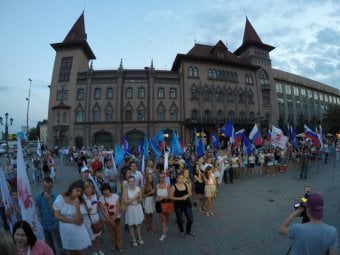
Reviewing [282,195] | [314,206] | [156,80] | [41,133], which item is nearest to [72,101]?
[156,80]

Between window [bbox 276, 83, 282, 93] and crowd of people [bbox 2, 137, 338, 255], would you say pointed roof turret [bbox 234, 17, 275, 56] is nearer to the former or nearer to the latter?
window [bbox 276, 83, 282, 93]

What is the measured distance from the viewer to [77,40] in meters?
45.6

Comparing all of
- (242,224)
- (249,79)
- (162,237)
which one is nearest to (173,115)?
(249,79)

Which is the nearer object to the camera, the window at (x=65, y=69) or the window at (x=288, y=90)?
the window at (x=65, y=69)

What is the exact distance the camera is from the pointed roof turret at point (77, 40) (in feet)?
149

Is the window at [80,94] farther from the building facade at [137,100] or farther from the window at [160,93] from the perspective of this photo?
the window at [160,93]

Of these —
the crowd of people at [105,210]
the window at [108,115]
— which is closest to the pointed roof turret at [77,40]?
the window at [108,115]

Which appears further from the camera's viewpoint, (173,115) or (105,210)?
(173,115)

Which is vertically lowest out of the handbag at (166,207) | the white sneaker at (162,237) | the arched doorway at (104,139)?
the white sneaker at (162,237)

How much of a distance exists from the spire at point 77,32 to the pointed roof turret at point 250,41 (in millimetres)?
32020

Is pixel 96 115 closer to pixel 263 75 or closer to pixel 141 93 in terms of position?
pixel 141 93

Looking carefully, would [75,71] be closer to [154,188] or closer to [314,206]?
[154,188]

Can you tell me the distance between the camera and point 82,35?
50594 mm

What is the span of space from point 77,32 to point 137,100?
19.8 metres
